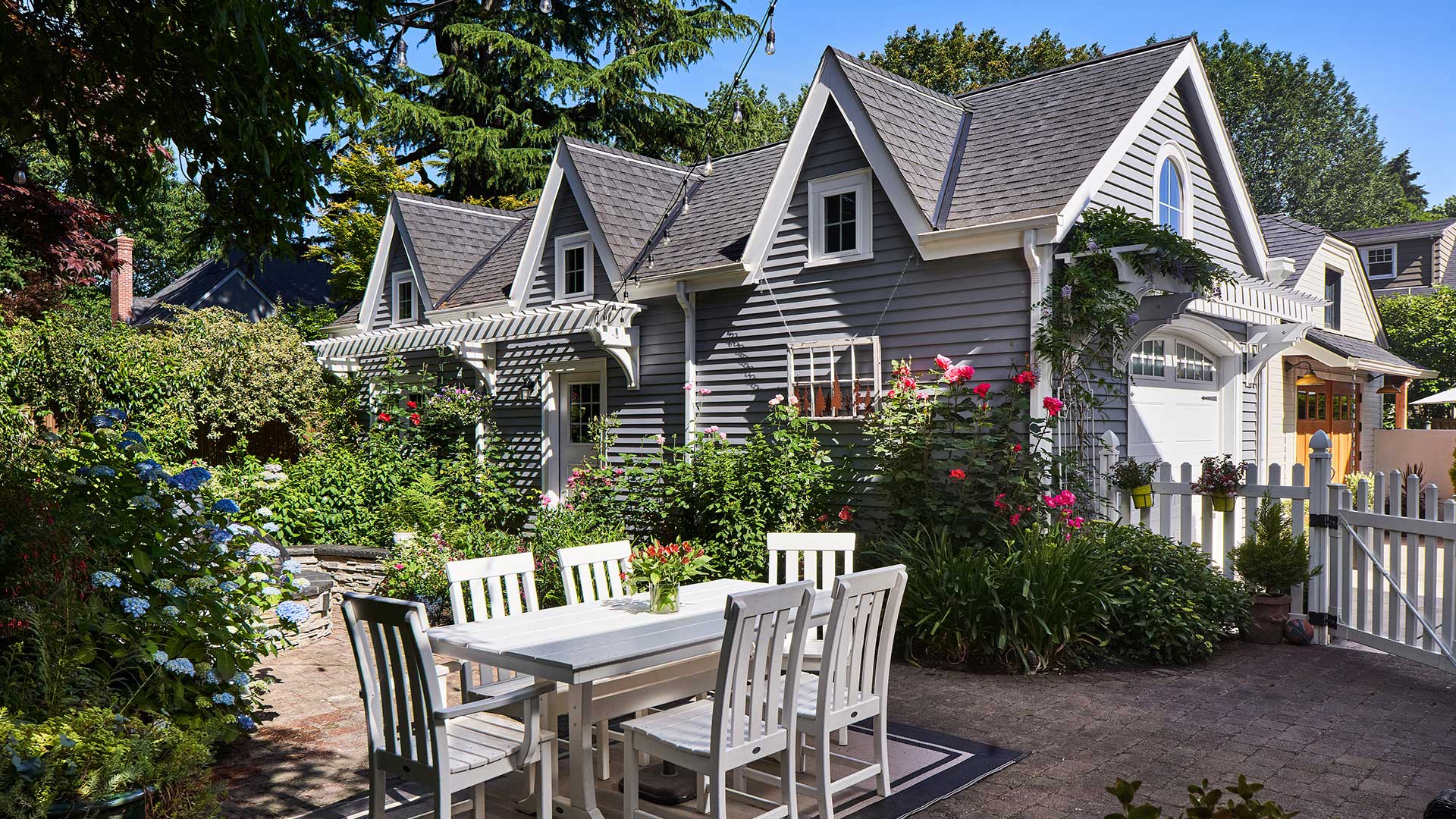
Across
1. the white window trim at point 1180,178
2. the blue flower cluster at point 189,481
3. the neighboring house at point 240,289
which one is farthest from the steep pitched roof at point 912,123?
the neighboring house at point 240,289

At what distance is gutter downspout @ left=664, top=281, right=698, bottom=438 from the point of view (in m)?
11.0

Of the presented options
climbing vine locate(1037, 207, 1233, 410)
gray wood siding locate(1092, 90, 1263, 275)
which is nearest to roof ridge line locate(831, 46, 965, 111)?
gray wood siding locate(1092, 90, 1263, 275)

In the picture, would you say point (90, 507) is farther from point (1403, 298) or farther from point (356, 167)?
point (1403, 298)

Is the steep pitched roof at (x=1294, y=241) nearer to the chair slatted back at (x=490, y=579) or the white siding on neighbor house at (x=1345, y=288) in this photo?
the white siding on neighbor house at (x=1345, y=288)

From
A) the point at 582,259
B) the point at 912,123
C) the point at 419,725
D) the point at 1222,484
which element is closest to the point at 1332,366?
the point at 1222,484

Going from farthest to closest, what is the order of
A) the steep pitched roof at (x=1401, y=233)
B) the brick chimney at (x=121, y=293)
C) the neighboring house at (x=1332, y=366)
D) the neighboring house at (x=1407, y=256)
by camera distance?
the neighboring house at (x=1407, y=256)
the steep pitched roof at (x=1401, y=233)
the brick chimney at (x=121, y=293)
the neighboring house at (x=1332, y=366)

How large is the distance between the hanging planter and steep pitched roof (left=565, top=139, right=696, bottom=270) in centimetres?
705

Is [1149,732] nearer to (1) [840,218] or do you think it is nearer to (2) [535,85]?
(1) [840,218]

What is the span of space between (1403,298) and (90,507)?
97.1ft

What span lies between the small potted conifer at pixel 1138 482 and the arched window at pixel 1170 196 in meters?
3.01

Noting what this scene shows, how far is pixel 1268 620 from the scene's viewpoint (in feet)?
25.3

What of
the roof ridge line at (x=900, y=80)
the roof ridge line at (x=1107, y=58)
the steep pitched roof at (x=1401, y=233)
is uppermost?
the steep pitched roof at (x=1401, y=233)

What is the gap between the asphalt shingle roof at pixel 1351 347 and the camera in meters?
17.8

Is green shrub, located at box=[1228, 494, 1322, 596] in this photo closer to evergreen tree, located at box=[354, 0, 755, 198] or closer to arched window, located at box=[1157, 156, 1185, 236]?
arched window, located at box=[1157, 156, 1185, 236]
